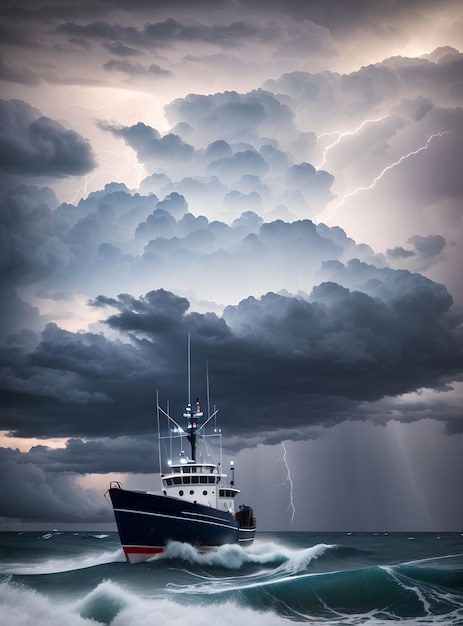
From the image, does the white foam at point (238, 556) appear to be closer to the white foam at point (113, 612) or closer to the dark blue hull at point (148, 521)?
the dark blue hull at point (148, 521)

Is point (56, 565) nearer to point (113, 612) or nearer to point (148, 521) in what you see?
point (148, 521)

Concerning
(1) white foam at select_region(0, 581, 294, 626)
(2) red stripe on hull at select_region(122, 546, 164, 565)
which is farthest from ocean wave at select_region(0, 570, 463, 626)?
(2) red stripe on hull at select_region(122, 546, 164, 565)

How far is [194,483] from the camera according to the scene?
7600 cm

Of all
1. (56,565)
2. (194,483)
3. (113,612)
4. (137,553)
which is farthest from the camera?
(56,565)

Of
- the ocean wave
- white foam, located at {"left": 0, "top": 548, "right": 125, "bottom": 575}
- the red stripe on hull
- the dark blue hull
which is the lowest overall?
the ocean wave

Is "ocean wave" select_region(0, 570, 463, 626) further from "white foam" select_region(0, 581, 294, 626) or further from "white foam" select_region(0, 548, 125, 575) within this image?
"white foam" select_region(0, 548, 125, 575)

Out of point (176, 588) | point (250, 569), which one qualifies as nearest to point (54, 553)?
point (250, 569)

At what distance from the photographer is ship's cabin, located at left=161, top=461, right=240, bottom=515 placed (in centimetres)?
7562

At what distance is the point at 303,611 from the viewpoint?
158ft

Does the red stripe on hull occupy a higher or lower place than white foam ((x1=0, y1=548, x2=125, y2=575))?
higher

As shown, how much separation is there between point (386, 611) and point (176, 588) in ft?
52.7

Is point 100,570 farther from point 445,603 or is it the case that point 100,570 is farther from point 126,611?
point 445,603

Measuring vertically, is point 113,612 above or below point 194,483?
below

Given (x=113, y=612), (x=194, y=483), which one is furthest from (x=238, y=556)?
(x=113, y=612)
